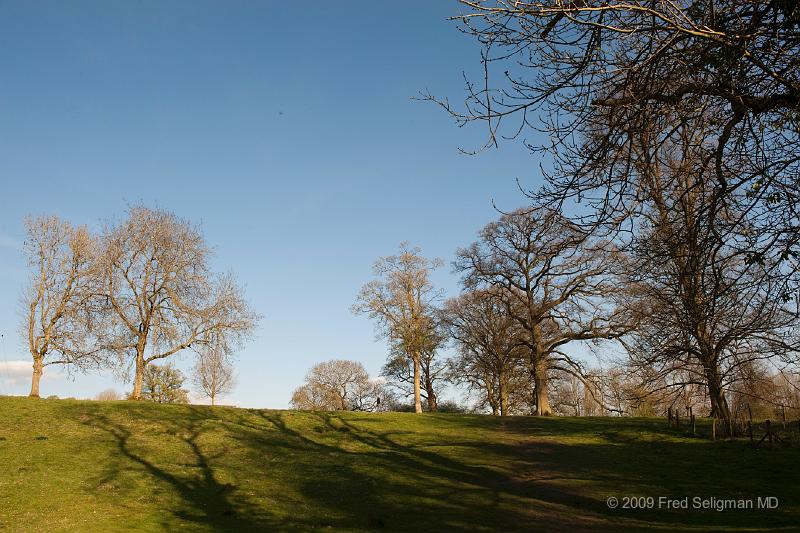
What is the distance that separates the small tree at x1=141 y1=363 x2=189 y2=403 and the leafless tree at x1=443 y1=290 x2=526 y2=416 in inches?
1122

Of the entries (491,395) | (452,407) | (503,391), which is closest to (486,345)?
(503,391)

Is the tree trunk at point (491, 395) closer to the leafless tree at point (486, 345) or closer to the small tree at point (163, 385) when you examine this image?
the leafless tree at point (486, 345)

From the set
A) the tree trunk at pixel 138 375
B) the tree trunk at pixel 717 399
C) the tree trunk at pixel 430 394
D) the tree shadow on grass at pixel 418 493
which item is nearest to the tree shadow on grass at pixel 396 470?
the tree shadow on grass at pixel 418 493

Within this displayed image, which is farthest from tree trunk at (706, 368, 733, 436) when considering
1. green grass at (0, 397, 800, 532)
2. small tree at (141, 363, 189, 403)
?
small tree at (141, 363, 189, 403)

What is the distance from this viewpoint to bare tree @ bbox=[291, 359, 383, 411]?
71.2 m

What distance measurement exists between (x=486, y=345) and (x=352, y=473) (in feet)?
78.6

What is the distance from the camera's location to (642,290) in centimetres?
1923

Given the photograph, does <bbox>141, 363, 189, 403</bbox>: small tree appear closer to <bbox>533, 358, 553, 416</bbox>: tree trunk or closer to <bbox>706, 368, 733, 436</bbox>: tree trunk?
<bbox>533, 358, 553, 416</bbox>: tree trunk

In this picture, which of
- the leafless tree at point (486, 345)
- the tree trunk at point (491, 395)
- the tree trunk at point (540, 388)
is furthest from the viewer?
the tree trunk at point (491, 395)

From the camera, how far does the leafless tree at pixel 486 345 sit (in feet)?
129

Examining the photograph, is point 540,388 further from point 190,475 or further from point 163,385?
point 163,385

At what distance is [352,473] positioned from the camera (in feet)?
64.8

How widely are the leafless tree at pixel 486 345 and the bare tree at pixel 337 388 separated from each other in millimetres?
25998
